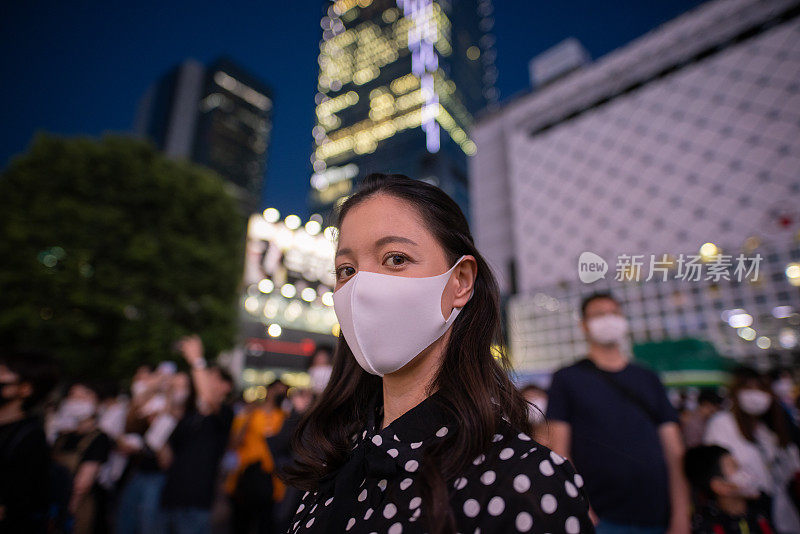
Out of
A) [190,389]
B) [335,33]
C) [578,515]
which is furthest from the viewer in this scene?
[335,33]

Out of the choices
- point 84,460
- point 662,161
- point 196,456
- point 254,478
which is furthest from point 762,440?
point 662,161

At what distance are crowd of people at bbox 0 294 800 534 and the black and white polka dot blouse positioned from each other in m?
0.36

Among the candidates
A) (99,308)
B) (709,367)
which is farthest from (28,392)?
(709,367)

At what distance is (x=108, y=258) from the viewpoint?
12.7m

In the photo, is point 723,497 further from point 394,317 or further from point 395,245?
point 395,245

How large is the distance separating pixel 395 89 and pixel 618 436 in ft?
234

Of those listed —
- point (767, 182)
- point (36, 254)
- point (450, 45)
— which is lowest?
point (36, 254)

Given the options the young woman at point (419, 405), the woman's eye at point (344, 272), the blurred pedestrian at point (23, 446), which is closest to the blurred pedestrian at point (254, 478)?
the blurred pedestrian at point (23, 446)

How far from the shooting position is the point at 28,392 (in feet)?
9.20

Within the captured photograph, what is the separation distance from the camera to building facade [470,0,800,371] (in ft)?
99.0

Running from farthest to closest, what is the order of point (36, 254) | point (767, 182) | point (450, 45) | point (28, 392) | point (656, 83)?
point (450, 45) < point (656, 83) < point (767, 182) < point (36, 254) < point (28, 392)

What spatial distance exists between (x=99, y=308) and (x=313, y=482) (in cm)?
1420

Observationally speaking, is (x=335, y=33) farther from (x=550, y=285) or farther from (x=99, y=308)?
(x=99, y=308)

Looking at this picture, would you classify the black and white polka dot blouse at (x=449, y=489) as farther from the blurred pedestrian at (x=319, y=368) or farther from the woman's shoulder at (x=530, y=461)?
the blurred pedestrian at (x=319, y=368)
